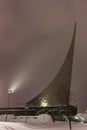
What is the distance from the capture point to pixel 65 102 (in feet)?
106

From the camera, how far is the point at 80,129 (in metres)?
14.5

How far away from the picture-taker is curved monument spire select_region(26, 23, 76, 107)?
3527 centimetres

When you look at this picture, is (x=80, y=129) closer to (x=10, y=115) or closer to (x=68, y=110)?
(x=68, y=110)

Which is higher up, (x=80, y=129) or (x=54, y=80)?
(x=54, y=80)

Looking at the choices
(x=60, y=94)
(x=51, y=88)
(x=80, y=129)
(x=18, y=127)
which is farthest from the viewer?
(x=51, y=88)

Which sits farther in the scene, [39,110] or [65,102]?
[39,110]

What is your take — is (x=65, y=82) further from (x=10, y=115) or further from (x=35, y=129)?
(x=35, y=129)

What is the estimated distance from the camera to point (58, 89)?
37219mm

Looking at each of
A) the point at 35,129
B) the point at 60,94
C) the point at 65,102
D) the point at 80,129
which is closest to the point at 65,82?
the point at 60,94

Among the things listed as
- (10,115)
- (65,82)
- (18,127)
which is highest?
(65,82)

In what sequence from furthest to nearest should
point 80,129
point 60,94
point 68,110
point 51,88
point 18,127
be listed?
point 51,88 < point 60,94 < point 68,110 < point 80,129 < point 18,127

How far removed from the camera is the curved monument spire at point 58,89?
116 feet

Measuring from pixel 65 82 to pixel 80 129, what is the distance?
72.2 feet

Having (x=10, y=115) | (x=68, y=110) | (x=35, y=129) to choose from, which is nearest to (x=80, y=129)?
(x=35, y=129)
